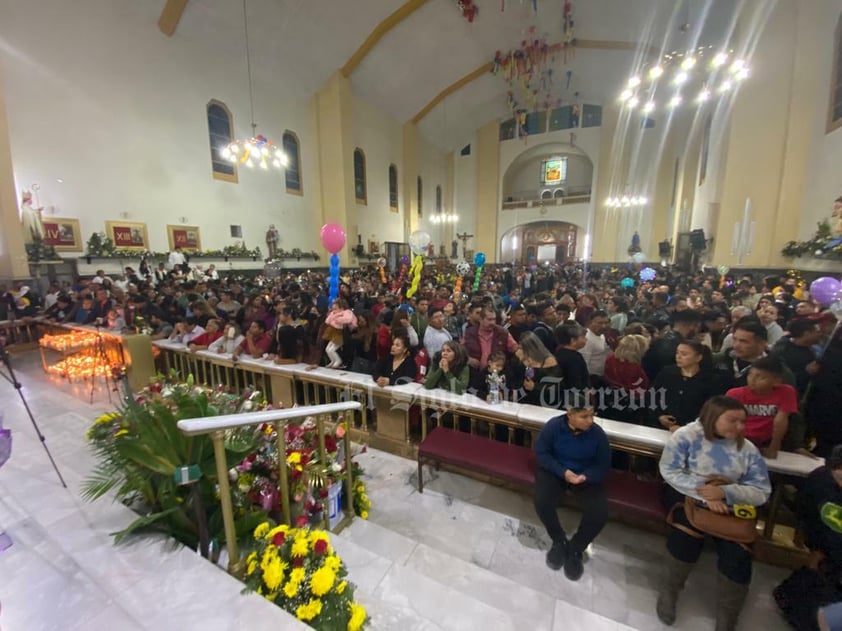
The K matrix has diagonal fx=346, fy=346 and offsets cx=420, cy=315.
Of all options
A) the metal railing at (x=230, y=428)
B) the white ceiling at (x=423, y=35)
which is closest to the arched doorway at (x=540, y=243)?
the white ceiling at (x=423, y=35)

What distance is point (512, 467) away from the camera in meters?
2.28

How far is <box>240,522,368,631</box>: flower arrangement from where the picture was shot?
52.9 inches

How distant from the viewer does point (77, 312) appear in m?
5.79

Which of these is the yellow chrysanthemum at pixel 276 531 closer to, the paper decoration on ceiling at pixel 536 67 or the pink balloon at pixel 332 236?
the pink balloon at pixel 332 236

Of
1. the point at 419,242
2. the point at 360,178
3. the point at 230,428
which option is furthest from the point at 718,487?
the point at 360,178

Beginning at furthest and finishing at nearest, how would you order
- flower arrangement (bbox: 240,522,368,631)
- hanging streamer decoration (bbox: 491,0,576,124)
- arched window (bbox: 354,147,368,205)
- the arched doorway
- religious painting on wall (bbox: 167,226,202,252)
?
the arched doorway, arched window (bbox: 354,147,368,205), hanging streamer decoration (bbox: 491,0,576,124), religious painting on wall (bbox: 167,226,202,252), flower arrangement (bbox: 240,522,368,631)

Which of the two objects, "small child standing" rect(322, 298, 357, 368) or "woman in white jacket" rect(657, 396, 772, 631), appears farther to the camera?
"small child standing" rect(322, 298, 357, 368)

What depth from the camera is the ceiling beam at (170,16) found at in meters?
9.18

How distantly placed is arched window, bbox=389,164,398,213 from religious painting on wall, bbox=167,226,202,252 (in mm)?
10007

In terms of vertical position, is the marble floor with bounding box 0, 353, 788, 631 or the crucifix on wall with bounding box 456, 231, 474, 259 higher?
the crucifix on wall with bounding box 456, 231, 474, 259

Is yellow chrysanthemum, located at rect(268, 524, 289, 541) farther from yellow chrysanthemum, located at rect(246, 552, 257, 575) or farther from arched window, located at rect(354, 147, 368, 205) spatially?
arched window, located at rect(354, 147, 368, 205)

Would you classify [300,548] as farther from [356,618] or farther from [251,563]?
[356,618]

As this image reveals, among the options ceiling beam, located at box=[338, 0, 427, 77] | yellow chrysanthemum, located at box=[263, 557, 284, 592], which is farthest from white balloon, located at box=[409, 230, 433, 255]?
ceiling beam, located at box=[338, 0, 427, 77]

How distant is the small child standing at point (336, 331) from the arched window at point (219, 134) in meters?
10.4
